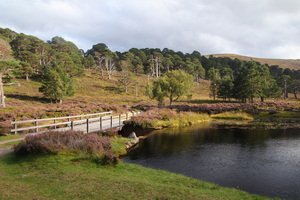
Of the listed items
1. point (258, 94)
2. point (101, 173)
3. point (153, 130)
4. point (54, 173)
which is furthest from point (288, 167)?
point (258, 94)

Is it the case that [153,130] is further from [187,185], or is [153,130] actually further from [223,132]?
[187,185]

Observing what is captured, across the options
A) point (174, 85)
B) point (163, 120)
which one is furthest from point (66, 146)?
point (174, 85)

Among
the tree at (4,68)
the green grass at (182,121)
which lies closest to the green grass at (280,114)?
the green grass at (182,121)

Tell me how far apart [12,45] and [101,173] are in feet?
360

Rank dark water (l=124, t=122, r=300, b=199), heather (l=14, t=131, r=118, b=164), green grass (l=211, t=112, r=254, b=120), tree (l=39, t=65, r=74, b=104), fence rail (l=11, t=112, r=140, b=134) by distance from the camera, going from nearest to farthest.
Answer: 1. dark water (l=124, t=122, r=300, b=199)
2. heather (l=14, t=131, r=118, b=164)
3. fence rail (l=11, t=112, r=140, b=134)
4. green grass (l=211, t=112, r=254, b=120)
5. tree (l=39, t=65, r=74, b=104)

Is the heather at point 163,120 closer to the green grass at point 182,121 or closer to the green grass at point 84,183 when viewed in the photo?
the green grass at point 182,121

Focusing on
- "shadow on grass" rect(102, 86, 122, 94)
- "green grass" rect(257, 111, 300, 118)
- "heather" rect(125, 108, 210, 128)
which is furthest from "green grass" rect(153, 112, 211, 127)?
"shadow on grass" rect(102, 86, 122, 94)

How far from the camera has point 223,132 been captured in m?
24.4

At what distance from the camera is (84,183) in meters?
7.55

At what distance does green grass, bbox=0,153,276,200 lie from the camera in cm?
660

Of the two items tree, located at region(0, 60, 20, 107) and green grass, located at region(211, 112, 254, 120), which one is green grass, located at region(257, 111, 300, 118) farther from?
tree, located at region(0, 60, 20, 107)

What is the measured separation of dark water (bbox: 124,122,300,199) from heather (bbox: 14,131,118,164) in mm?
3014

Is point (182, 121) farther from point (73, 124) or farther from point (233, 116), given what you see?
point (73, 124)

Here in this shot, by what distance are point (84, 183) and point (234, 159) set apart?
10657 millimetres
